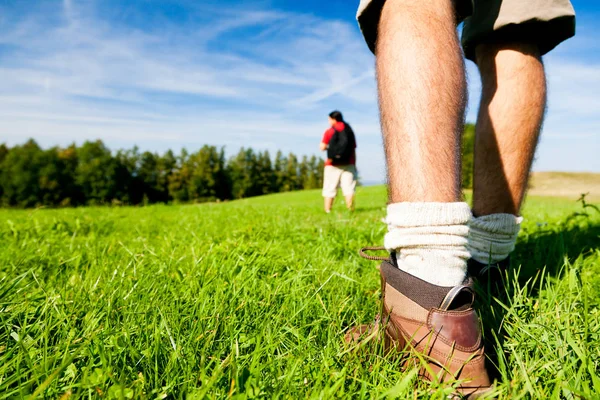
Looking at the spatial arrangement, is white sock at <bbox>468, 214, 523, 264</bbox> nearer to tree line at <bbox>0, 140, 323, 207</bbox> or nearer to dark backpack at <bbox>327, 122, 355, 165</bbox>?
dark backpack at <bbox>327, 122, 355, 165</bbox>

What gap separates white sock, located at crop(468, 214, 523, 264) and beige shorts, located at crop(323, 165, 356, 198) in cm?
779

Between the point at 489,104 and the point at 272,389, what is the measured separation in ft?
5.16

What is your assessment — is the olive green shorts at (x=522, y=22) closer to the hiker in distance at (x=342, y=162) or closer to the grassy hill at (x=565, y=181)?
the hiker in distance at (x=342, y=162)

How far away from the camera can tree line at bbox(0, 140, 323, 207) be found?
6644 centimetres

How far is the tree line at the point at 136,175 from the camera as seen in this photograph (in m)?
66.4

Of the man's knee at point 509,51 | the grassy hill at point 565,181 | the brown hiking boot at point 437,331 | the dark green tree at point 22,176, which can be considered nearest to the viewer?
the brown hiking boot at point 437,331

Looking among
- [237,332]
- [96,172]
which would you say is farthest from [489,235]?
[96,172]

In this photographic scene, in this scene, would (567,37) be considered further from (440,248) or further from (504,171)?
(440,248)

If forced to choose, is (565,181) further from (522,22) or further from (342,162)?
(522,22)

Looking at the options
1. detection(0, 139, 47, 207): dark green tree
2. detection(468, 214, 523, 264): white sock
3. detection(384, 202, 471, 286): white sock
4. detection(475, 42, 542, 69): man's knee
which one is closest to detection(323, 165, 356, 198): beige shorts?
detection(475, 42, 542, 69): man's knee

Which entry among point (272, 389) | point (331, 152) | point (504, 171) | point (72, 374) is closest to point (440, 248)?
point (272, 389)

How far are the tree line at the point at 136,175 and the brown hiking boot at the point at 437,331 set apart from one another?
60.2 meters

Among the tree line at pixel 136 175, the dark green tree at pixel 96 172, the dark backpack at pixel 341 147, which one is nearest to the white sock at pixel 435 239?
the dark backpack at pixel 341 147

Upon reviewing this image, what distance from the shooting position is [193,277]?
1645mm
